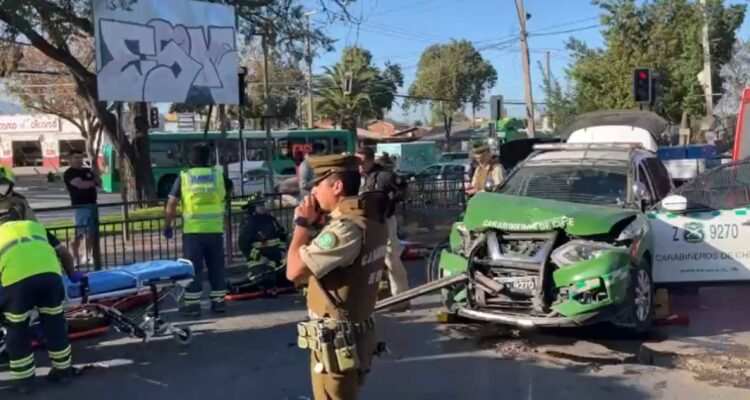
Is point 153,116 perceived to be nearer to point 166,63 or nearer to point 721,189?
point 166,63

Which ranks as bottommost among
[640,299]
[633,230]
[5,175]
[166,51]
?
[640,299]

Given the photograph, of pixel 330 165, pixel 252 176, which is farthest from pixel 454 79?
pixel 330 165

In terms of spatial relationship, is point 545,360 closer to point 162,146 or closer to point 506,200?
point 506,200

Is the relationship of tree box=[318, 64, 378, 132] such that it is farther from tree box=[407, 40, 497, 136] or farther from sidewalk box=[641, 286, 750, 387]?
sidewalk box=[641, 286, 750, 387]

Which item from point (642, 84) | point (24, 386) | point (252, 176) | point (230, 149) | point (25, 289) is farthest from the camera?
point (230, 149)

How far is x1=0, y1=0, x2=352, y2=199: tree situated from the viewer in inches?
555

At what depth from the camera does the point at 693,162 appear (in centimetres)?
1566

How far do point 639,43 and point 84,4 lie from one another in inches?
1056

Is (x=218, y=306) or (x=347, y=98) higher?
(x=347, y=98)

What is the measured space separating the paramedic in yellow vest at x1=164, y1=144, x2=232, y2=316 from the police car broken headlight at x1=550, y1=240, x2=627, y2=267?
3587mm

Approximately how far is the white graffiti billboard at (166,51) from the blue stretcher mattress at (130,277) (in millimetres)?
4103

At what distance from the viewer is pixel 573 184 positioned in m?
8.59

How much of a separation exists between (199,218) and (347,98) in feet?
169

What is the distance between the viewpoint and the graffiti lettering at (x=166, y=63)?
36.5 ft
